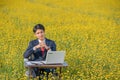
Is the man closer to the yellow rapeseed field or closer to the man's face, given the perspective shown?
the man's face

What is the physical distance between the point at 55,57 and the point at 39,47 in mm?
348

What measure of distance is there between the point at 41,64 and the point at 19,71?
78 centimetres

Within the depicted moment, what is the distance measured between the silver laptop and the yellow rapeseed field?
0.35m

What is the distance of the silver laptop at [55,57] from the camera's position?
21.0 ft

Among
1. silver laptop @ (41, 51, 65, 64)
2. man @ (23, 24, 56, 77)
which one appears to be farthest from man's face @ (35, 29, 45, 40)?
silver laptop @ (41, 51, 65, 64)

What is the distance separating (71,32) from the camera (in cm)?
961

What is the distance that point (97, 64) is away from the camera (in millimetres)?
7188

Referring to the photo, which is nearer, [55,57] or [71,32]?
[55,57]

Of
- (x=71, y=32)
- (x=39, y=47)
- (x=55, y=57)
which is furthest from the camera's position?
(x=71, y=32)

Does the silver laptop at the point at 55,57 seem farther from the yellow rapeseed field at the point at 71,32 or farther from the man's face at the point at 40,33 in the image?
the man's face at the point at 40,33

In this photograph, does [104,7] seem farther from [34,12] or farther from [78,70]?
[78,70]

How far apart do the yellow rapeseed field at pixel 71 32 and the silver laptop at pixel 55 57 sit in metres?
0.35

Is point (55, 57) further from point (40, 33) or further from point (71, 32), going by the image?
point (71, 32)

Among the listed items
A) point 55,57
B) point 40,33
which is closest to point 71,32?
point 40,33
